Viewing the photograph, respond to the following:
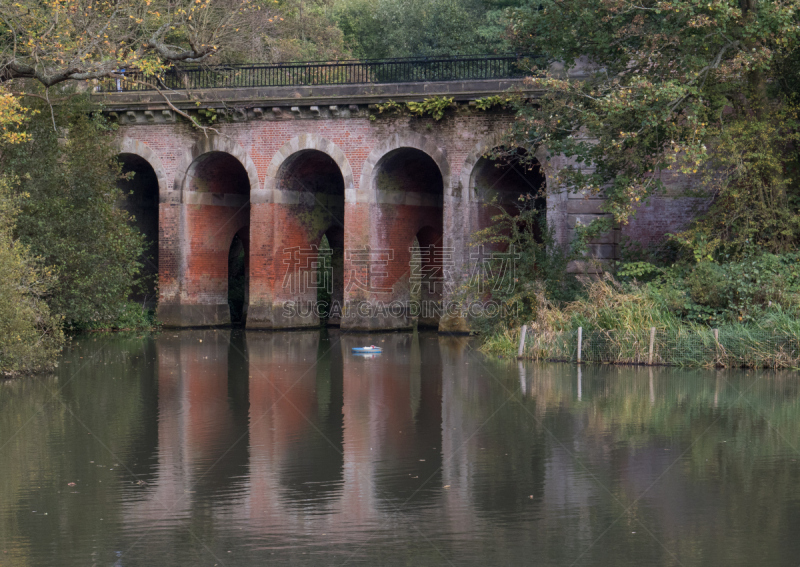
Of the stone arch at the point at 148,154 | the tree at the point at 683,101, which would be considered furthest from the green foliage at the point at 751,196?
the stone arch at the point at 148,154

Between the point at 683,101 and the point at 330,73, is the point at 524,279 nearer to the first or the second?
the point at 683,101

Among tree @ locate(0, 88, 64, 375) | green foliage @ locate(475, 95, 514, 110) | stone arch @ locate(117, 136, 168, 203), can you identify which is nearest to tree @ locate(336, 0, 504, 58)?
green foliage @ locate(475, 95, 514, 110)

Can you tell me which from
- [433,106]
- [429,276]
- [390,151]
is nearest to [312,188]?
[390,151]

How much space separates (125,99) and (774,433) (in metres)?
23.4

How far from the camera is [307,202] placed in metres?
31.5

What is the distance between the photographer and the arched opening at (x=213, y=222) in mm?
31203

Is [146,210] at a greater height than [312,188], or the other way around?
[312,188]

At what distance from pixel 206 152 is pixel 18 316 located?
13.8 m

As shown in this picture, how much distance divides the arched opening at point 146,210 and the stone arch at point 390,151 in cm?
831

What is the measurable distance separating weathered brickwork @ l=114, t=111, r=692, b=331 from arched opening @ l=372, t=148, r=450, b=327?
47 millimetres

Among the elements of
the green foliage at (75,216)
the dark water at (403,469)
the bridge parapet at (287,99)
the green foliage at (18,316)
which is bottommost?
the dark water at (403,469)

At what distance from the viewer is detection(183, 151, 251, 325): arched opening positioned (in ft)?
102

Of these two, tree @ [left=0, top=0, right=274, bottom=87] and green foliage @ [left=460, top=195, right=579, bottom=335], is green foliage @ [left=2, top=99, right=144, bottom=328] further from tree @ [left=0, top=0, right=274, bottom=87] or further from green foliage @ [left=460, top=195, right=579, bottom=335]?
green foliage @ [left=460, top=195, right=579, bottom=335]

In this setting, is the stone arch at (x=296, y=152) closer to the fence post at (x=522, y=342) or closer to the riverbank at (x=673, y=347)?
the fence post at (x=522, y=342)
